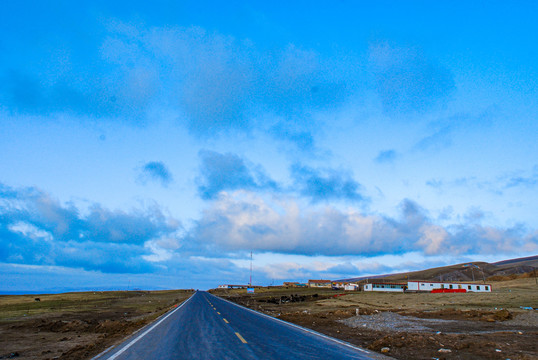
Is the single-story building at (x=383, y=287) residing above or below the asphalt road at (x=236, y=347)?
below

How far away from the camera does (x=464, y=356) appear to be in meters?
11.1

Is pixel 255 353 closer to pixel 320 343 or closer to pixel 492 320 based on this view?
pixel 320 343

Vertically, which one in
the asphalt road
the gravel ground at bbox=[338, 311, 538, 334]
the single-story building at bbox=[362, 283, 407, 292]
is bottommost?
the single-story building at bbox=[362, 283, 407, 292]

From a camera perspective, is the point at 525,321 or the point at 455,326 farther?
the point at 525,321

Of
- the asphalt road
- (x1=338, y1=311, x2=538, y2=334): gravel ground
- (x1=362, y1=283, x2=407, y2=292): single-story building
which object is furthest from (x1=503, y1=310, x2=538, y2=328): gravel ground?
(x1=362, y1=283, x2=407, y2=292): single-story building

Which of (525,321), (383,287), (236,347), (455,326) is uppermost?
(236,347)

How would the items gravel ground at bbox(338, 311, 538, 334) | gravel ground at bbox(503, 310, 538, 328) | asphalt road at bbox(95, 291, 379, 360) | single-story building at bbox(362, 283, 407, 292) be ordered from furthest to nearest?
single-story building at bbox(362, 283, 407, 292) < gravel ground at bbox(503, 310, 538, 328) < gravel ground at bbox(338, 311, 538, 334) < asphalt road at bbox(95, 291, 379, 360)

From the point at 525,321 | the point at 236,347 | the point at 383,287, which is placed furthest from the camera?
the point at 383,287

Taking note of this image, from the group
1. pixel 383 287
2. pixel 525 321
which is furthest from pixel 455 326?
pixel 383 287

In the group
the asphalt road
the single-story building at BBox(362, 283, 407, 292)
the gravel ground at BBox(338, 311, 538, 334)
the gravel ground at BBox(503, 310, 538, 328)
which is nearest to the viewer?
the asphalt road

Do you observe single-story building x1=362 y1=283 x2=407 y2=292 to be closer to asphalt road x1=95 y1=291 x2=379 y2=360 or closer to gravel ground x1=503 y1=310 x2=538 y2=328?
gravel ground x1=503 y1=310 x2=538 y2=328

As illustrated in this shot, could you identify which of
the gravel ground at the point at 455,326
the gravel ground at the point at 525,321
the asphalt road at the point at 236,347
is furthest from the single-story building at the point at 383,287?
the asphalt road at the point at 236,347

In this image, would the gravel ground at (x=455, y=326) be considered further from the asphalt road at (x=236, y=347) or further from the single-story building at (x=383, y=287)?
the single-story building at (x=383, y=287)

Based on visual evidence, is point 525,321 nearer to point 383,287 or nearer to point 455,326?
point 455,326
